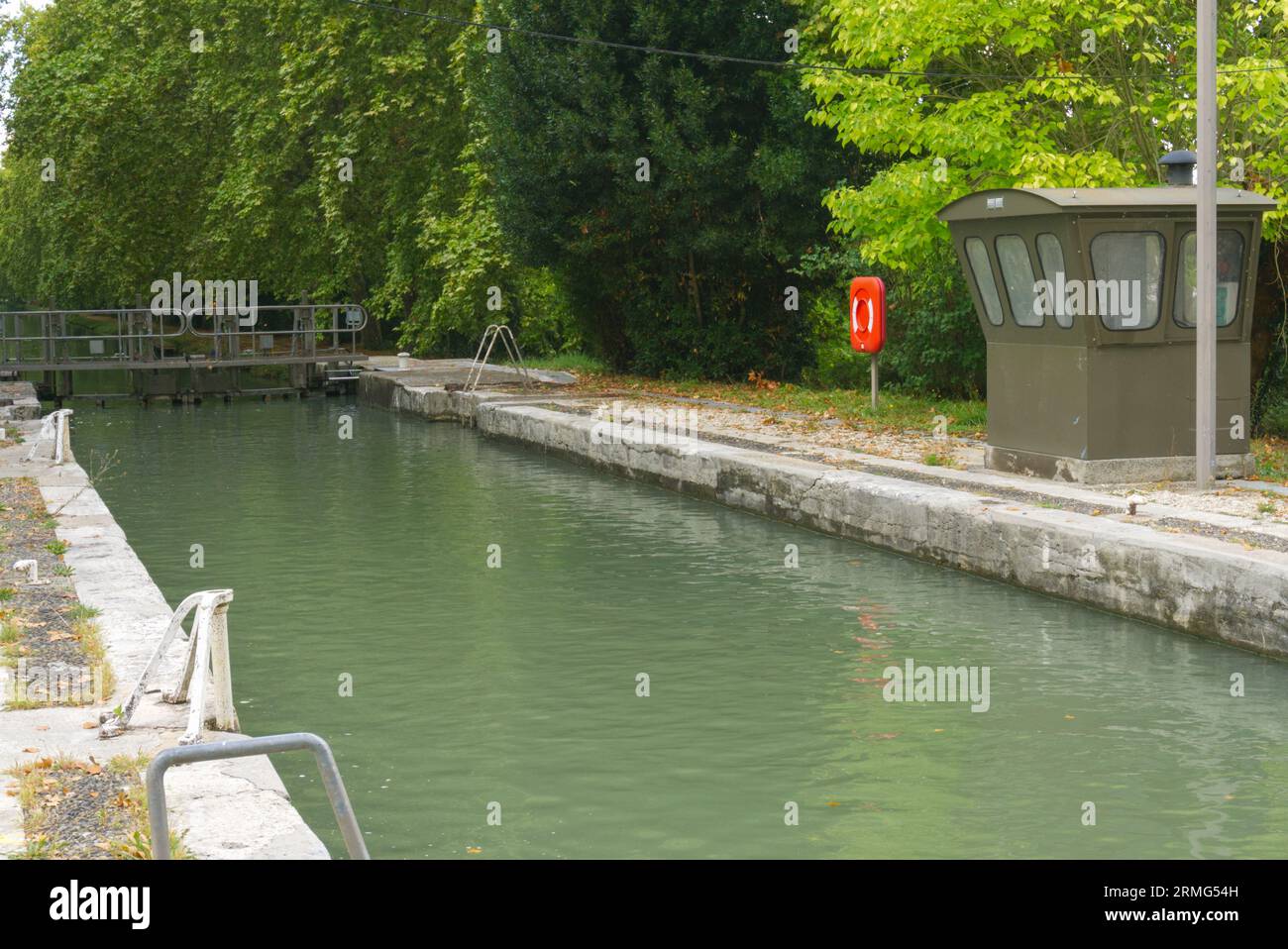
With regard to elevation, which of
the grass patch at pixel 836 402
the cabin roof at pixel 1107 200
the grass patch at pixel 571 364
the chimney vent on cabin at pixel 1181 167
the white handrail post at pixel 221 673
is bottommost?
the white handrail post at pixel 221 673

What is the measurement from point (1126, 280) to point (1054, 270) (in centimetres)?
58

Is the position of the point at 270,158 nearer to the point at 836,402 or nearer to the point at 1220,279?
the point at 836,402

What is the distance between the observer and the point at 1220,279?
1401cm

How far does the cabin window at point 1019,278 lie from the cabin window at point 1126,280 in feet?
2.11

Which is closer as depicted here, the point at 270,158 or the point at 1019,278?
the point at 1019,278

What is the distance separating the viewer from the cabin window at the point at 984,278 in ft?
49.4

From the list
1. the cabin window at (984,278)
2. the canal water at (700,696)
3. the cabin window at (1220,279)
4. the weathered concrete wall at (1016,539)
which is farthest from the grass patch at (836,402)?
the cabin window at (1220,279)

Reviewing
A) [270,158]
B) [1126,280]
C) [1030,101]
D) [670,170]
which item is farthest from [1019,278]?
[270,158]

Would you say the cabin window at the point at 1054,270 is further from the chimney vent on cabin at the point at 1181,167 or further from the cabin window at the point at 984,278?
the chimney vent on cabin at the point at 1181,167

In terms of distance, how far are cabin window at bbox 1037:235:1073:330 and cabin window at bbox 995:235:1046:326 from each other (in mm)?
196

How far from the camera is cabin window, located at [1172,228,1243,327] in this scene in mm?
13883

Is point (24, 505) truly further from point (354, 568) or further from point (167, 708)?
point (167, 708)

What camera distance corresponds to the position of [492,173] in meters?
28.9

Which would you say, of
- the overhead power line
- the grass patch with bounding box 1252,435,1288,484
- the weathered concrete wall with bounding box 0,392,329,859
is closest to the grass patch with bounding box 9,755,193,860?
the weathered concrete wall with bounding box 0,392,329,859
